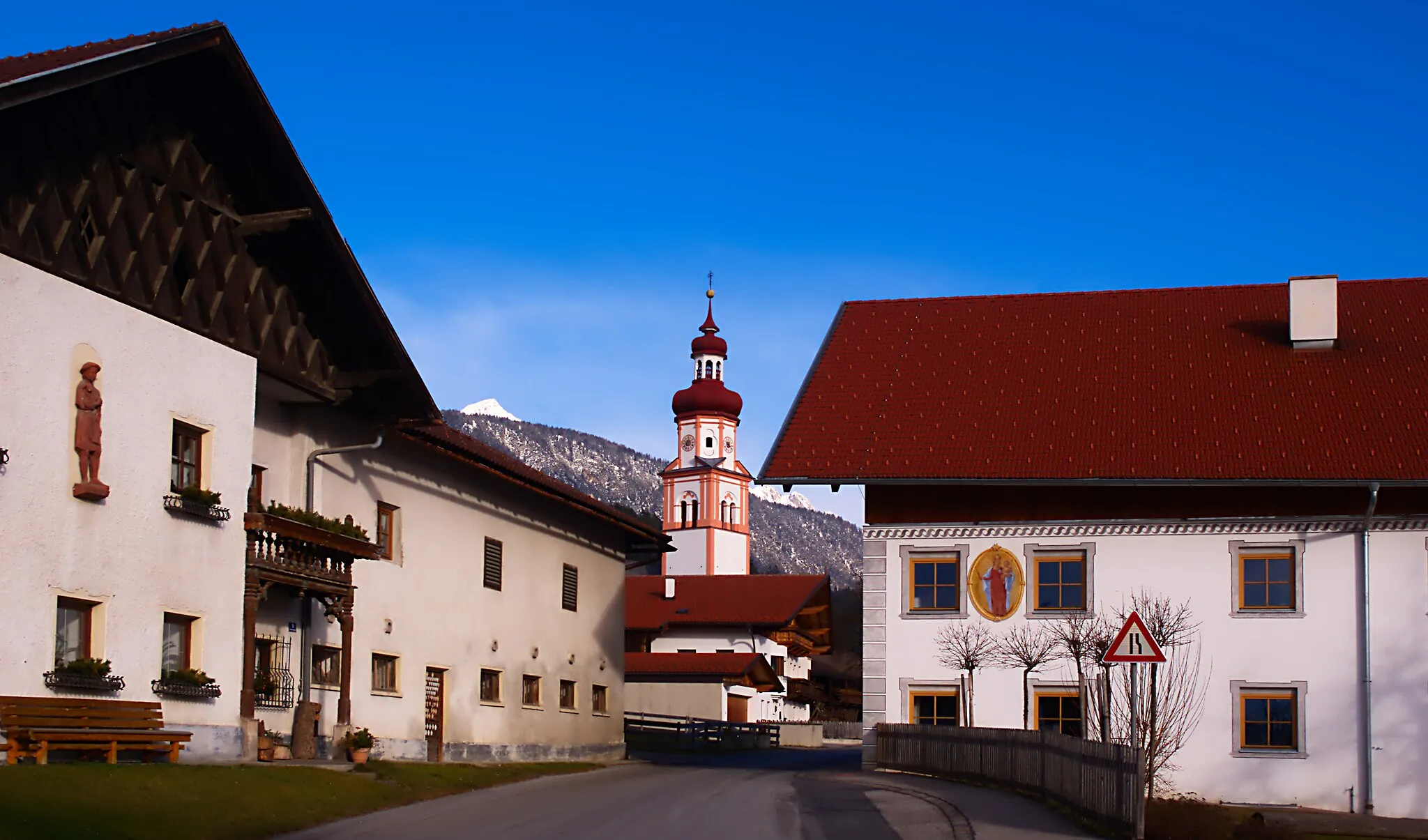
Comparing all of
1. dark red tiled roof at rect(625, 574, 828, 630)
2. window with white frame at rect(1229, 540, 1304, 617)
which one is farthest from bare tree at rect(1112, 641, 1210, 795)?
dark red tiled roof at rect(625, 574, 828, 630)

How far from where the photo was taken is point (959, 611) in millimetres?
33531

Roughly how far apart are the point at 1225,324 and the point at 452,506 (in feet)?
59.8

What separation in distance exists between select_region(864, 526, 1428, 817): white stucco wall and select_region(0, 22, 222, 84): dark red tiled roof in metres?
18.3

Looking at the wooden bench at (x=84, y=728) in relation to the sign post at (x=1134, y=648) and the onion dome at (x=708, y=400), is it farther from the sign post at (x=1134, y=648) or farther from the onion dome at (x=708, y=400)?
the onion dome at (x=708, y=400)

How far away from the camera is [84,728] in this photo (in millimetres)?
19812

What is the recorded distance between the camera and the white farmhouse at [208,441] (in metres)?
20.0

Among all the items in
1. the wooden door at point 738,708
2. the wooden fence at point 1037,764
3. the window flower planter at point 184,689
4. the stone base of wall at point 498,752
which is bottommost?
the wooden door at point 738,708

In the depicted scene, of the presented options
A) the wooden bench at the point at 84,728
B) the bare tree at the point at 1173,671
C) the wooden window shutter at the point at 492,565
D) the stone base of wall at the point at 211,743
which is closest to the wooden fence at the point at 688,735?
the wooden window shutter at the point at 492,565

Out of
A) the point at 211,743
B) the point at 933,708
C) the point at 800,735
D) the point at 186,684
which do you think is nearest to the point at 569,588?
the point at 933,708

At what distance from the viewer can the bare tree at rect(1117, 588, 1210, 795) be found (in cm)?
3128

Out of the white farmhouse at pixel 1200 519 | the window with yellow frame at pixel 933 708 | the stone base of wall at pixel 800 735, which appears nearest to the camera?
the white farmhouse at pixel 1200 519

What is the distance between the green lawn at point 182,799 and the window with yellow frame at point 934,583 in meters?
12.9

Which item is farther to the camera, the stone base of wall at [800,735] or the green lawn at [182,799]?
the stone base of wall at [800,735]

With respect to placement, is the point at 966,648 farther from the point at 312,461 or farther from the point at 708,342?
the point at 708,342
